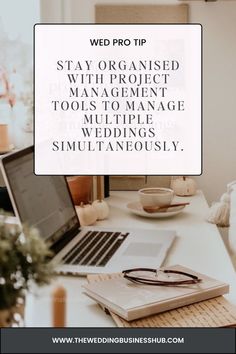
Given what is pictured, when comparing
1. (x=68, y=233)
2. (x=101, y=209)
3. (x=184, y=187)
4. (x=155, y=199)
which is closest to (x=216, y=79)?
(x=184, y=187)

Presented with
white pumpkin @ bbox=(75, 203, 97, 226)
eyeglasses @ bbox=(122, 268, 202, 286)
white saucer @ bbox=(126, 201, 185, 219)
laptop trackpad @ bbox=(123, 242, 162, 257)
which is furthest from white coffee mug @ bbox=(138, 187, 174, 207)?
eyeglasses @ bbox=(122, 268, 202, 286)

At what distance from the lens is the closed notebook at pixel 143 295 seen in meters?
0.79

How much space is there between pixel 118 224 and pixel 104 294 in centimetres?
46

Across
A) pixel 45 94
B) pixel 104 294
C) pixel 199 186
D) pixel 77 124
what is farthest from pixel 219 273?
pixel 199 186

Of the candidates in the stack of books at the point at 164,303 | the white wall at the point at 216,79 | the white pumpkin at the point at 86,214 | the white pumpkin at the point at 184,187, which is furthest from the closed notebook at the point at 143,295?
the white wall at the point at 216,79

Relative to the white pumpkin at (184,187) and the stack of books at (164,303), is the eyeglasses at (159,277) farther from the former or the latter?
the white pumpkin at (184,187)

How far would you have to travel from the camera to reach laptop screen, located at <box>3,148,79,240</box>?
0.98 metres

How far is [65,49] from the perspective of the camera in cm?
126

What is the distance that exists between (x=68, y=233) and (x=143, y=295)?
0.34 metres

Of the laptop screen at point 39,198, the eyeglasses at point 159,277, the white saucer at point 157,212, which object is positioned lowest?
the white saucer at point 157,212

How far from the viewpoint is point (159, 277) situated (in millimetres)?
879

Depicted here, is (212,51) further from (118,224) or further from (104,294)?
(104,294)

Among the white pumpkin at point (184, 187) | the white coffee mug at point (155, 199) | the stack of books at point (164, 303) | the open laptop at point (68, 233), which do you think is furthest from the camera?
the white pumpkin at point (184, 187)

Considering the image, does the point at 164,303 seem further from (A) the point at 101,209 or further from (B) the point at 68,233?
(A) the point at 101,209
